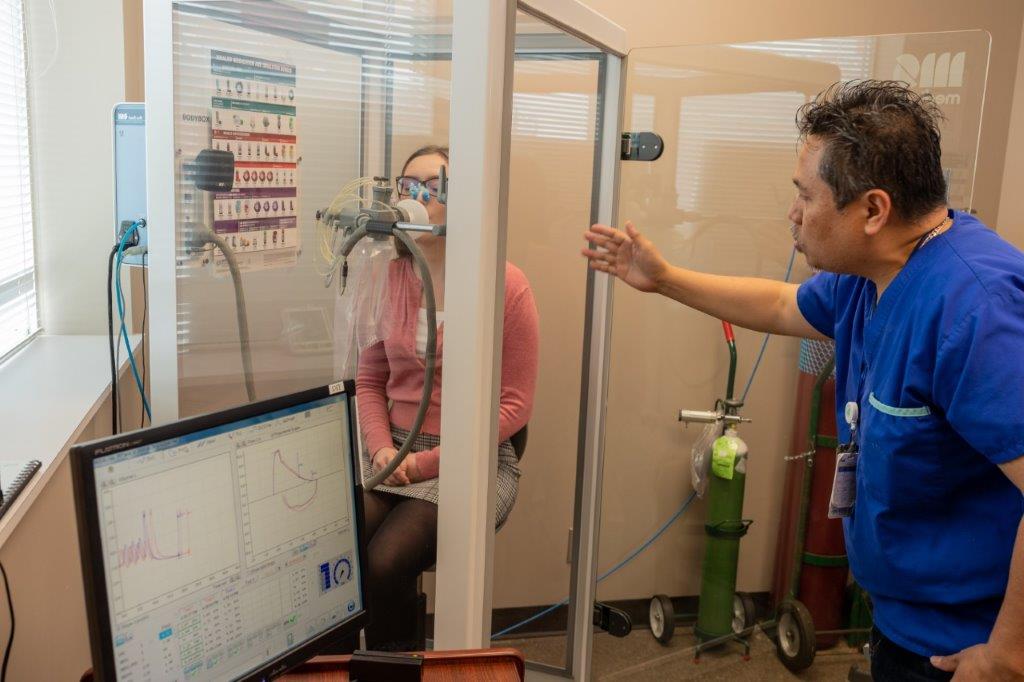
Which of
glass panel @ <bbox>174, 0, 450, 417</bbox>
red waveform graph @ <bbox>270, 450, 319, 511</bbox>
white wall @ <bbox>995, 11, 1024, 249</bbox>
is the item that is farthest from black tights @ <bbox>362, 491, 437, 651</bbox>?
white wall @ <bbox>995, 11, 1024, 249</bbox>

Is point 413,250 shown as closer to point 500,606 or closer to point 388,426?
point 388,426

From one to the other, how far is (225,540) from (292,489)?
10 cm

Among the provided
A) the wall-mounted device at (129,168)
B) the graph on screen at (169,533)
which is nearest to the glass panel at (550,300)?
the graph on screen at (169,533)

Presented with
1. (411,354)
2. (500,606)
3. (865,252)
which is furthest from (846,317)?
(500,606)

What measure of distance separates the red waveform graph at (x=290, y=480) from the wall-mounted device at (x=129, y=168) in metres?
1.22

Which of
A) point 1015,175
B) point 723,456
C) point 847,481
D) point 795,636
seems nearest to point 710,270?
point 723,456

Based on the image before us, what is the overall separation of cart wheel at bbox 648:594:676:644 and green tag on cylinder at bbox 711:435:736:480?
0.39 meters

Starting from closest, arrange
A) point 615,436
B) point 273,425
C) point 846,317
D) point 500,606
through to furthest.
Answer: point 273,425 < point 846,317 < point 500,606 < point 615,436

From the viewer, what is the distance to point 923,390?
1257mm

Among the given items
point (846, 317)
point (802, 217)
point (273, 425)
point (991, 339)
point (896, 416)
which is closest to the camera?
point (273, 425)

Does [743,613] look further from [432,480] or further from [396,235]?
[396,235]

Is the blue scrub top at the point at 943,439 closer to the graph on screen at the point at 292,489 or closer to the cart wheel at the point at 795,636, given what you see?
the graph on screen at the point at 292,489

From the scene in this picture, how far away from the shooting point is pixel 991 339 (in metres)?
1.17

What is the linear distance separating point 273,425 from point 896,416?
2.89 feet
